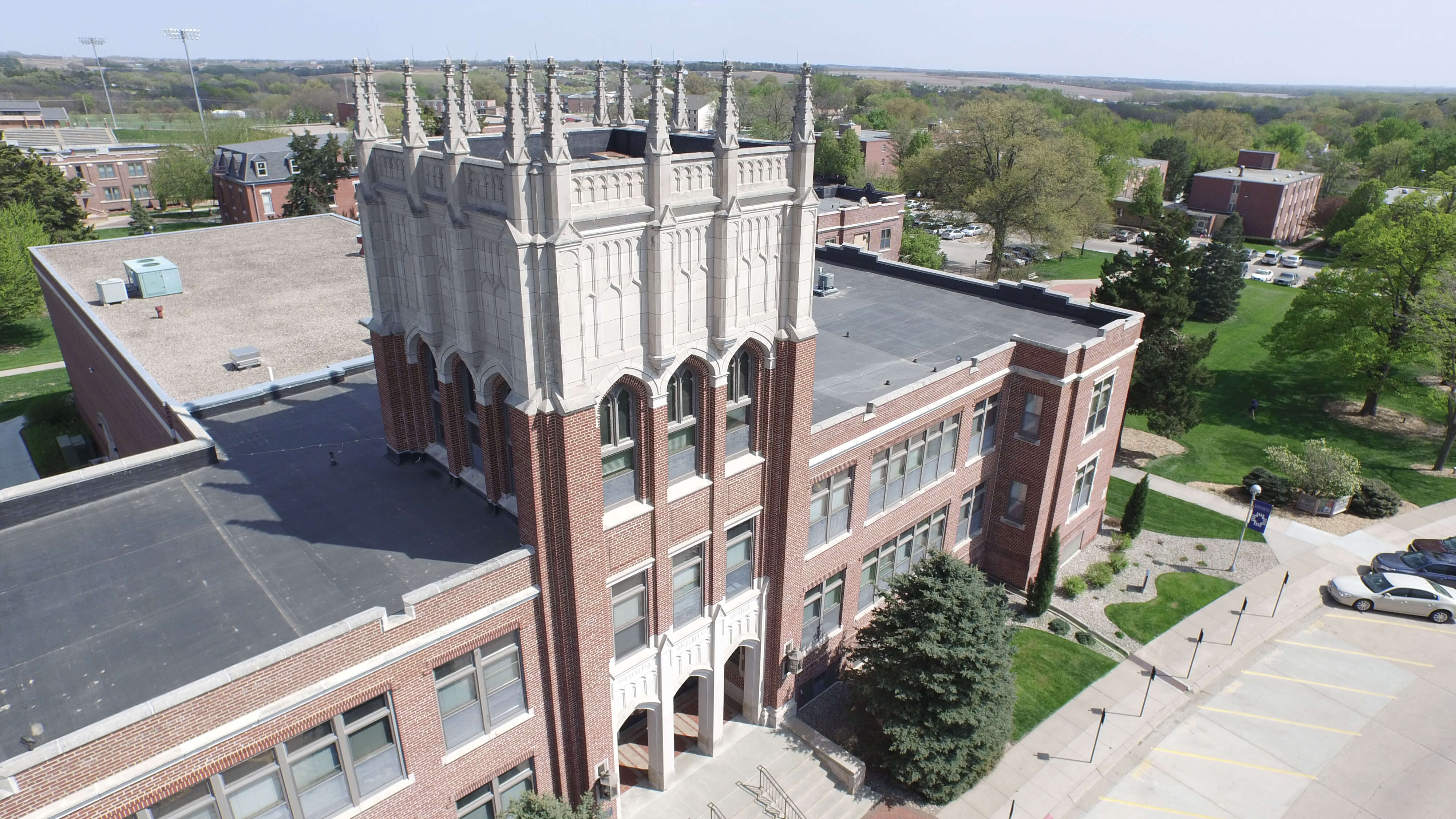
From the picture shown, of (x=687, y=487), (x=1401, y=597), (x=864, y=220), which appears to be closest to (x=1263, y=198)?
(x=864, y=220)

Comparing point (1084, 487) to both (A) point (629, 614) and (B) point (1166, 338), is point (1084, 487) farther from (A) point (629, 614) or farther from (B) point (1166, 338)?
(A) point (629, 614)

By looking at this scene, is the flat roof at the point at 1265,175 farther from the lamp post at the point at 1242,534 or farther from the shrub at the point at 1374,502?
the lamp post at the point at 1242,534

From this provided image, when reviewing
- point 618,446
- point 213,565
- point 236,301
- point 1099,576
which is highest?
point 618,446

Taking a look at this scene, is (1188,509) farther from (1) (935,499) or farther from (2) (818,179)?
(2) (818,179)

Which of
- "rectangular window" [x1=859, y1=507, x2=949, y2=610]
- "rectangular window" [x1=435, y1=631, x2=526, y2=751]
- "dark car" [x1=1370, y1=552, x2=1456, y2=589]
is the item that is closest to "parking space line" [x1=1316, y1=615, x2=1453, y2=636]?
"dark car" [x1=1370, y1=552, x2=1456, y2=589]

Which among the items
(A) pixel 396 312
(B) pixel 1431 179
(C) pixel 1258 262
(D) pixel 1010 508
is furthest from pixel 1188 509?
(C) pixel 1258 262

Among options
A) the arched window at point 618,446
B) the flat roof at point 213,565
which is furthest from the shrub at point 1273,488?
the flat roof at point 213,565

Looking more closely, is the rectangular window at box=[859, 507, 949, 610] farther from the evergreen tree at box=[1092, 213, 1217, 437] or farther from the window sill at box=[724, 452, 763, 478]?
the evergreen tree at box=[1092, 213, 1217, 437]
